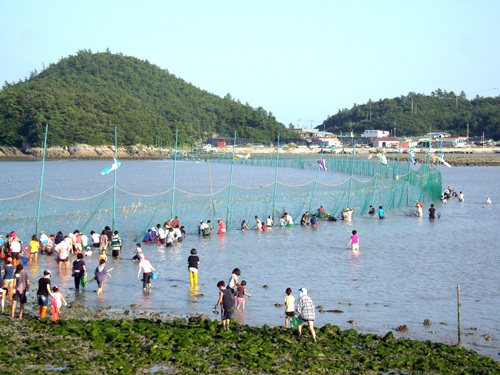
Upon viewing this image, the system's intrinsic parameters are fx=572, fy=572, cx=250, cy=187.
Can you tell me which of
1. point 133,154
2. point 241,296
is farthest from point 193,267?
point 133,154

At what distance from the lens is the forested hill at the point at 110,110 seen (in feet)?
382

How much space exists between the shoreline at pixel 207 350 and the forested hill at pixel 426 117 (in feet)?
498

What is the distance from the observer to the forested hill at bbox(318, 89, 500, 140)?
6235 inches

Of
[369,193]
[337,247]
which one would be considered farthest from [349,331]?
[369,193]

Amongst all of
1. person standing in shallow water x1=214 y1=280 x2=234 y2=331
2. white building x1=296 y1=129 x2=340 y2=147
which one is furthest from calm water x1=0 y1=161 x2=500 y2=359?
white building x1=296 y1=129 x2=340 y2=147

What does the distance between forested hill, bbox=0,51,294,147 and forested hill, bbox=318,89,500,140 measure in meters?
30.6

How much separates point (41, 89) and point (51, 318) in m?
123

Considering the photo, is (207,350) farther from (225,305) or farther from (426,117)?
(426,117)

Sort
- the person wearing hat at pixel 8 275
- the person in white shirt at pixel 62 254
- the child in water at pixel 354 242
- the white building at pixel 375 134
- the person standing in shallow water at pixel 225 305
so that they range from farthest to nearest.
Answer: the white building at pixel 375 134 < the child in water at pixel 354 242 < the person in white shirt at pixel 62 254 < the person wearing hat at pixel 8 275 < the person standing in shallow water at pixel 225 305

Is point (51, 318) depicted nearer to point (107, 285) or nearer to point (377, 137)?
point (107, 285)

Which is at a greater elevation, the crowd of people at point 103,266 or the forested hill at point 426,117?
the forested hill at point 426,117

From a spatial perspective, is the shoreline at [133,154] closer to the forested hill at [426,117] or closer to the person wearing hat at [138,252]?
the forested hill at [426,117]

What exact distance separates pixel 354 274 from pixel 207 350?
30.1 ft

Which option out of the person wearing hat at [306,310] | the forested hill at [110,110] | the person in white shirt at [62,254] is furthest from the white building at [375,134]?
the person wearing hat at [306,310]
